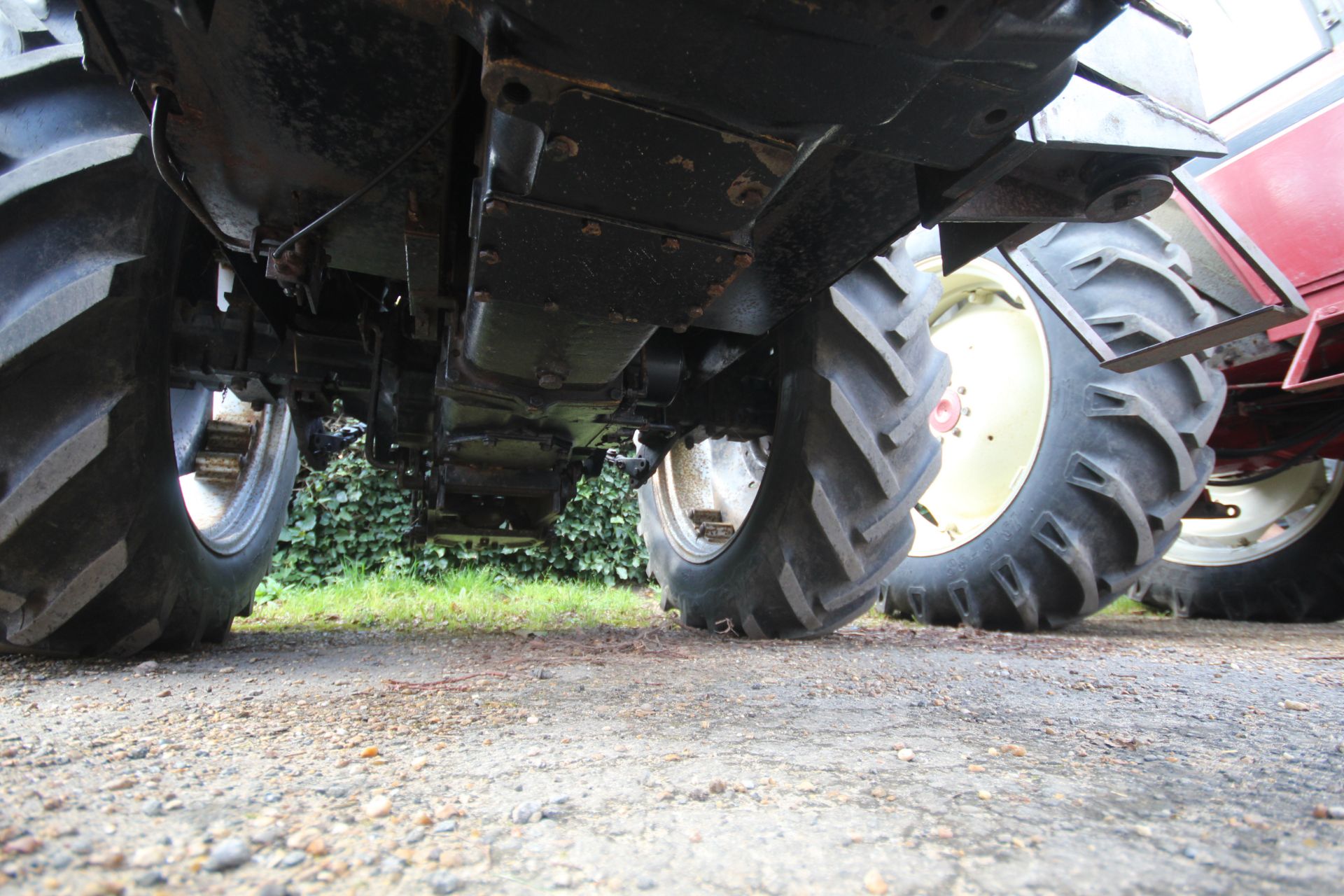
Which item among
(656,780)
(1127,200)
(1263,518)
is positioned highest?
(1127,200)

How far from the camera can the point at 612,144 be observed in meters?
0.71

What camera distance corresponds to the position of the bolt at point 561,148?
70cm

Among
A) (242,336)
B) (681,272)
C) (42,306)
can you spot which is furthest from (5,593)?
(681,272)

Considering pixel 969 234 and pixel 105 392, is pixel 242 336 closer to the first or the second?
pixel 105 392

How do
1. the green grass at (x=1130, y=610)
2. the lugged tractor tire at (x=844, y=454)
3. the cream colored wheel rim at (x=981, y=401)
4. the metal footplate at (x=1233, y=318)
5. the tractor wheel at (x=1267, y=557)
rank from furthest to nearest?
the green grass at (x=1130, y=610) → the tractor wheel at (x=1267, y=557) → the cream colored wheel rim at (x=981, y=401) → the lugged tractor tire at (x=844, y=454) → the metal footplate at (x=1233, y=318)

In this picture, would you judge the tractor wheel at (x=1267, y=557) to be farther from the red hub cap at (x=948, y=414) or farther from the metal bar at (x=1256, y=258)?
the metal bar at (x=1256, y=258)

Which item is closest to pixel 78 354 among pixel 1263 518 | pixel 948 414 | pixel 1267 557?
pixel 948 414

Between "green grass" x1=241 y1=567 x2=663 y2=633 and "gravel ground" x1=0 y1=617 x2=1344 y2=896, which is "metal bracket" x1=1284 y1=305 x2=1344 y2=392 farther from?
"green grass" x1=241 y1=567 x2=663 y2=633

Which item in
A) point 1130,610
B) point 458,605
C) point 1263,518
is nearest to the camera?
point 1263,518

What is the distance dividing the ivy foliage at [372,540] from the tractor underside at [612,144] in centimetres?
315

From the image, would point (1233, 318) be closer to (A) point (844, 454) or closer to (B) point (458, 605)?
(A) point (844, 454)

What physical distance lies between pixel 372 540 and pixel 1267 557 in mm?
4678

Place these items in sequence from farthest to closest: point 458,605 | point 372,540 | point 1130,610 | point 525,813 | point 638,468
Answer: point 372,540
point 1130,610
point 458,605
point 638,468
point 525,813

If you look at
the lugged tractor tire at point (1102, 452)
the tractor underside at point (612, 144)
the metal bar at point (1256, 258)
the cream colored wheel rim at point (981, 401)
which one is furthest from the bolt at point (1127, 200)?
the cream colored wheel rim at point (981, 401)
